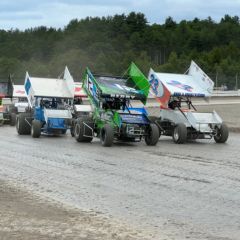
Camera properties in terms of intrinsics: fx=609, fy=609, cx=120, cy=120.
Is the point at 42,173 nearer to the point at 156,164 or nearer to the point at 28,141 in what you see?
the point at 156,164

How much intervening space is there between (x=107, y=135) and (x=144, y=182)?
768 centimetres

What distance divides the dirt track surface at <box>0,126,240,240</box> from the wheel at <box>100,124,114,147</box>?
0.22 m

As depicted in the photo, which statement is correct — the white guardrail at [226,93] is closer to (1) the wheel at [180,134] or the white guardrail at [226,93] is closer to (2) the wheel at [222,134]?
(2) the wheel at [222,134]

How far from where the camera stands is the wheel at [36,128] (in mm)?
22922

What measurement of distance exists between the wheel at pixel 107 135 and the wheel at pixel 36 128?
4033 mm

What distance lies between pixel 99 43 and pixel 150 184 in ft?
467

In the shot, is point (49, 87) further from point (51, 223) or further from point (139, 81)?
point (51, 223)

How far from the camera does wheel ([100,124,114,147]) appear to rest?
19.3 metres

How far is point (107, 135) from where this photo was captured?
19.3 meters

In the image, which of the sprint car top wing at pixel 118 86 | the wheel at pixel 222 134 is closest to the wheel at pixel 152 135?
the sprint car top wing at pixel 118 86

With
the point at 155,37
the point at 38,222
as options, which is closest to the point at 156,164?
the point at 38,222

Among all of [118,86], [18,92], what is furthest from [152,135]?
[18,92]

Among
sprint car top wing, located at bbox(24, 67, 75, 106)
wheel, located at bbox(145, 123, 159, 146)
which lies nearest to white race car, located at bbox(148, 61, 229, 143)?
Answer: wheel, located at bbox(145, 123, 159, 146)

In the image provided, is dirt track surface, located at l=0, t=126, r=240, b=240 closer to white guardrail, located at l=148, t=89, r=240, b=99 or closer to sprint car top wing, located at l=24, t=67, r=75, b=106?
sprint car top wing, located at l=24, t=67, r=75, b=106
